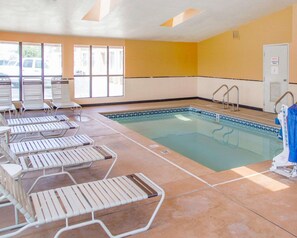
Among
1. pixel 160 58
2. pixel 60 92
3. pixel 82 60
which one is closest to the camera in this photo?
pixel 60 92

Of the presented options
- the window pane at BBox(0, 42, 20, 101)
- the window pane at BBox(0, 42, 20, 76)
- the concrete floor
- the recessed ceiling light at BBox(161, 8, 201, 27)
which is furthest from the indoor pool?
the window pane at BBox(0, 42, 20, 76)

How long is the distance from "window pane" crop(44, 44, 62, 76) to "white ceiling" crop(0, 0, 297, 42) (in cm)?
68

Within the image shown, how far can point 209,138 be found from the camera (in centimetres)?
728

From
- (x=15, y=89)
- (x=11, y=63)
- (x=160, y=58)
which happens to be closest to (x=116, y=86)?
(x=160, y=58)

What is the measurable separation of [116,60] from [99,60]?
63cm

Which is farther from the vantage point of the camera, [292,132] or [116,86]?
[116,86]

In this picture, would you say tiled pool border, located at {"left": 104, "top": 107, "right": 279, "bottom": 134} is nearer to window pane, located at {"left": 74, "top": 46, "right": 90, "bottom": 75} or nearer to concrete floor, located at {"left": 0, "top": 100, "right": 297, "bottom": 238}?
window pane, located at {"left": 74, "top": 46, "right": 90, "bottom": 75}

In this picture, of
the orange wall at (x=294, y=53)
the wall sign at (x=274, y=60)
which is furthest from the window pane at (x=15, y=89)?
the orange wall at (x=294, y=53)

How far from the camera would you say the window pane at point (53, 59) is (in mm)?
9570

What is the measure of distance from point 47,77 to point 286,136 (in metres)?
7.56

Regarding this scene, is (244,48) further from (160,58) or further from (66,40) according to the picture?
(66,40)

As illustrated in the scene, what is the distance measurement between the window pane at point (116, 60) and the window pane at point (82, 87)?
891mm

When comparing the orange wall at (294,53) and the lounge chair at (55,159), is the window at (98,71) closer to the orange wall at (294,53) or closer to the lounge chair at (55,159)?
the orange wall at (294,53)

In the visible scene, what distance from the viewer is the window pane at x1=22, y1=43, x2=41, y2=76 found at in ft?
30.4
